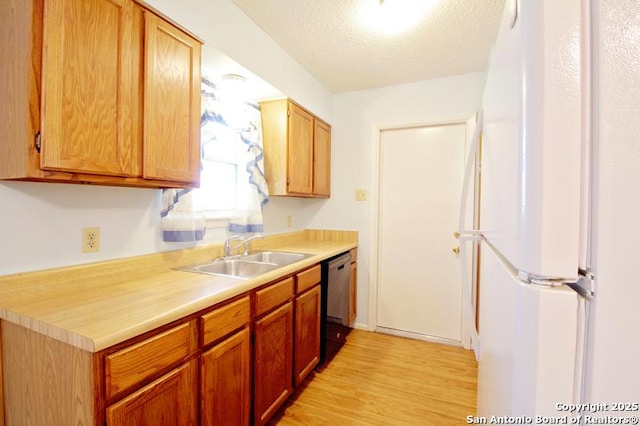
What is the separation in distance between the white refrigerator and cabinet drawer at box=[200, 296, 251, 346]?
103cm

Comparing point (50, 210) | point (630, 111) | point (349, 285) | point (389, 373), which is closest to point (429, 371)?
point (389, 373)

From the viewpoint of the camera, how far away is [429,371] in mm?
2201

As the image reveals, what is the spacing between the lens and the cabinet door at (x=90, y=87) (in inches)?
36.0

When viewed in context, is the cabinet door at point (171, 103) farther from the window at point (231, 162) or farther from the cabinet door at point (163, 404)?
the cabinet door at point (163, 404)

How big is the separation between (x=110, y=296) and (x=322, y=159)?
2.14 meters

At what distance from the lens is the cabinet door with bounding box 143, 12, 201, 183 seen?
3.96ft

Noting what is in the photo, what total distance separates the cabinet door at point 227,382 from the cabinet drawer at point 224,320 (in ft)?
0.14

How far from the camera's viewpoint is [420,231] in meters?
2.78

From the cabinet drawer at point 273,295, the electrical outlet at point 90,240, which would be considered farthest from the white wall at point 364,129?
the electrical outlet at point 90,240

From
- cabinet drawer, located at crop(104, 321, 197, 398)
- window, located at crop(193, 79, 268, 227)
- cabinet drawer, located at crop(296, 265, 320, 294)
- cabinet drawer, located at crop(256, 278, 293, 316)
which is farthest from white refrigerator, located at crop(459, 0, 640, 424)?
window, located at crop(193, 79, 268, 227)

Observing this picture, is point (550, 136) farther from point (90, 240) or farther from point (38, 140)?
point (90, 240)

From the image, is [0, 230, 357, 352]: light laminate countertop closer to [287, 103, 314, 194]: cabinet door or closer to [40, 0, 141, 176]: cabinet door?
[40, 0, 141, 176]: cabinet door

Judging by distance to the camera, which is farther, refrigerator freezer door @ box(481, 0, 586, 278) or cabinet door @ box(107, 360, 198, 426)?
cabinet door @ box(107, 360, 198, 426)

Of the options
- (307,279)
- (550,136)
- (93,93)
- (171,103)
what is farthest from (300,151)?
(550,136)
